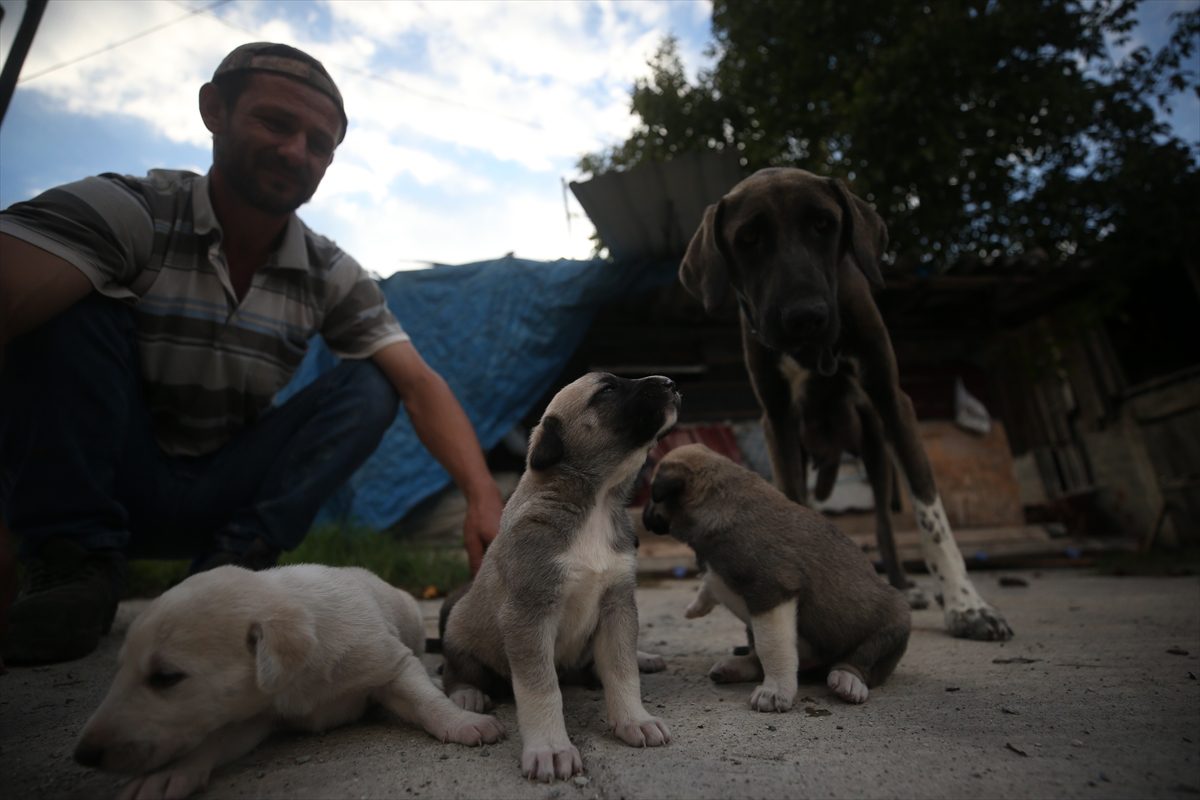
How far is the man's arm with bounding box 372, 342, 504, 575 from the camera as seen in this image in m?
3.08

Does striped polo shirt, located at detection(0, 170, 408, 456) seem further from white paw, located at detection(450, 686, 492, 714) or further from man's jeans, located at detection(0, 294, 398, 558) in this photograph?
white paw, located at detection(450, 686, 492, 714)

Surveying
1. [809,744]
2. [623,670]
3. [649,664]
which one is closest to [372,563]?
[649,664]

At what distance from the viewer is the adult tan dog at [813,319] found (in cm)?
290

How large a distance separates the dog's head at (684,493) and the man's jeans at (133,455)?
1709 mm

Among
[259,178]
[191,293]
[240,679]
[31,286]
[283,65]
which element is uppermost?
[283,65]

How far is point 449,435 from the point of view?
11.1ft

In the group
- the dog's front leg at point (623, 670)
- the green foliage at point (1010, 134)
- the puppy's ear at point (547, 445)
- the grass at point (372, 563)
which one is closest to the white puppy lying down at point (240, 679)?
the dog's front leg at point (623, 670)

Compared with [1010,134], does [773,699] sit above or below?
below

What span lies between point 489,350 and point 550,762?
6.10 m

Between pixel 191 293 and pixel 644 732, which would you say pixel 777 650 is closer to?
pixel 644 732

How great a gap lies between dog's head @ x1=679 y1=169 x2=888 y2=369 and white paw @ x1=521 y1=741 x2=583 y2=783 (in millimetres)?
1858

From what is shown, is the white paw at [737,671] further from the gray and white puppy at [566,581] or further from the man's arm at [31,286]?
the man's arm at [31,286]

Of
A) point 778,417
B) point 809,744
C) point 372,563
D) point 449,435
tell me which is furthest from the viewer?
point 372,563

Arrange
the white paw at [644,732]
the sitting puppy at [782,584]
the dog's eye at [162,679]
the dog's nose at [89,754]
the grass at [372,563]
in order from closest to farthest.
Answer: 1. the dog's nose at [89,754]
2. the dog's eye at [162,679]
3. the white paw at [644,732]
4. the sitting puppy at [782,584]
5. the grass at [372,563]
